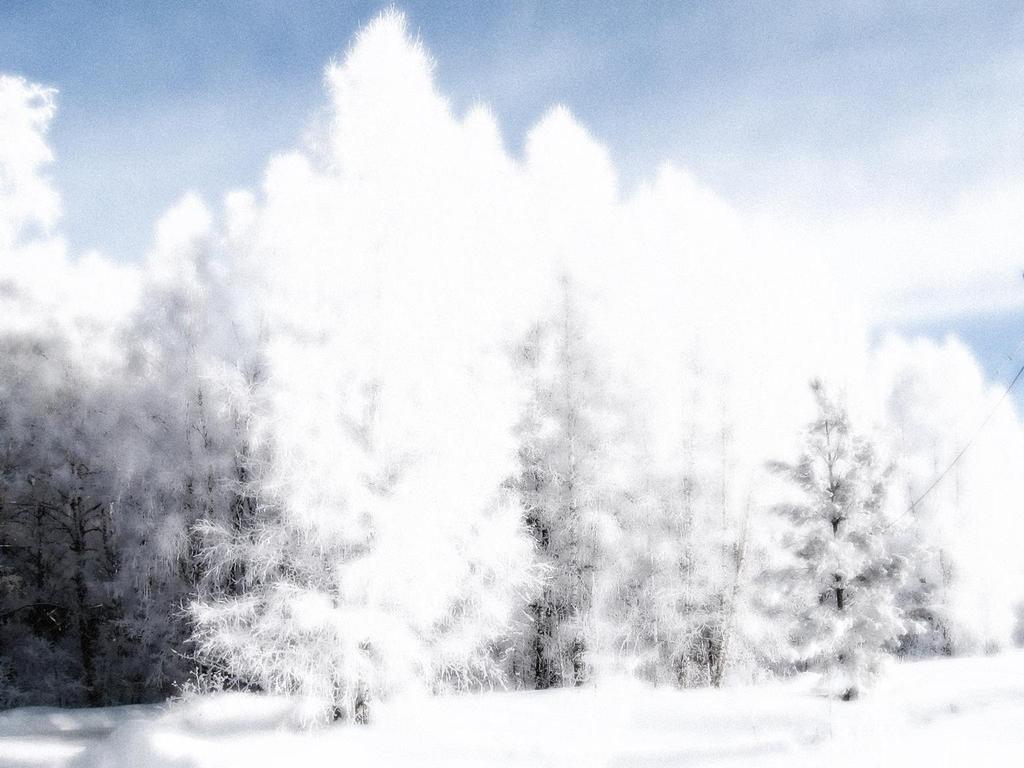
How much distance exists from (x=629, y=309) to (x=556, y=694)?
26.6 feet

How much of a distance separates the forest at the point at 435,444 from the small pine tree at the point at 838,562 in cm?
6

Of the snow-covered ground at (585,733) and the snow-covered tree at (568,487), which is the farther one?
the snow-covered tree at (568,487)

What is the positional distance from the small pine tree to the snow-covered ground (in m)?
0.87

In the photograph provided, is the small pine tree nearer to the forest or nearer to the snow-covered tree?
the forest

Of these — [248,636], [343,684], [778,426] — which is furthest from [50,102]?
[778,426]

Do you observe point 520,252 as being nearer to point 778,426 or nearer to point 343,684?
point 778,426

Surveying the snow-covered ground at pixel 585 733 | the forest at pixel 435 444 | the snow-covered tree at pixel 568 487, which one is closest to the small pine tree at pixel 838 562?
the forest at pixel 435 444

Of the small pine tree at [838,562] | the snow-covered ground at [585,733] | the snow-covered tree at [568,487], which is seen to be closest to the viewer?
the snow-covered ground at [585,733]

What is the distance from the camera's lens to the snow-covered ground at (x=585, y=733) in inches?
346

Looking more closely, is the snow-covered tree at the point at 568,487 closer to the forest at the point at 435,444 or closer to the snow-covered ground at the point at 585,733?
the forest at the point at 435,444

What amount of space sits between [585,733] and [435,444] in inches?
184

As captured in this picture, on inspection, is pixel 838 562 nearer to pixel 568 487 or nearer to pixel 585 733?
pixel 568 487

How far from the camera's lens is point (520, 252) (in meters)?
16.7

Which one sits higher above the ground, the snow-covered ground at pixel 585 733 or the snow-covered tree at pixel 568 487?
the snow-covered tree at pixel 568 487
